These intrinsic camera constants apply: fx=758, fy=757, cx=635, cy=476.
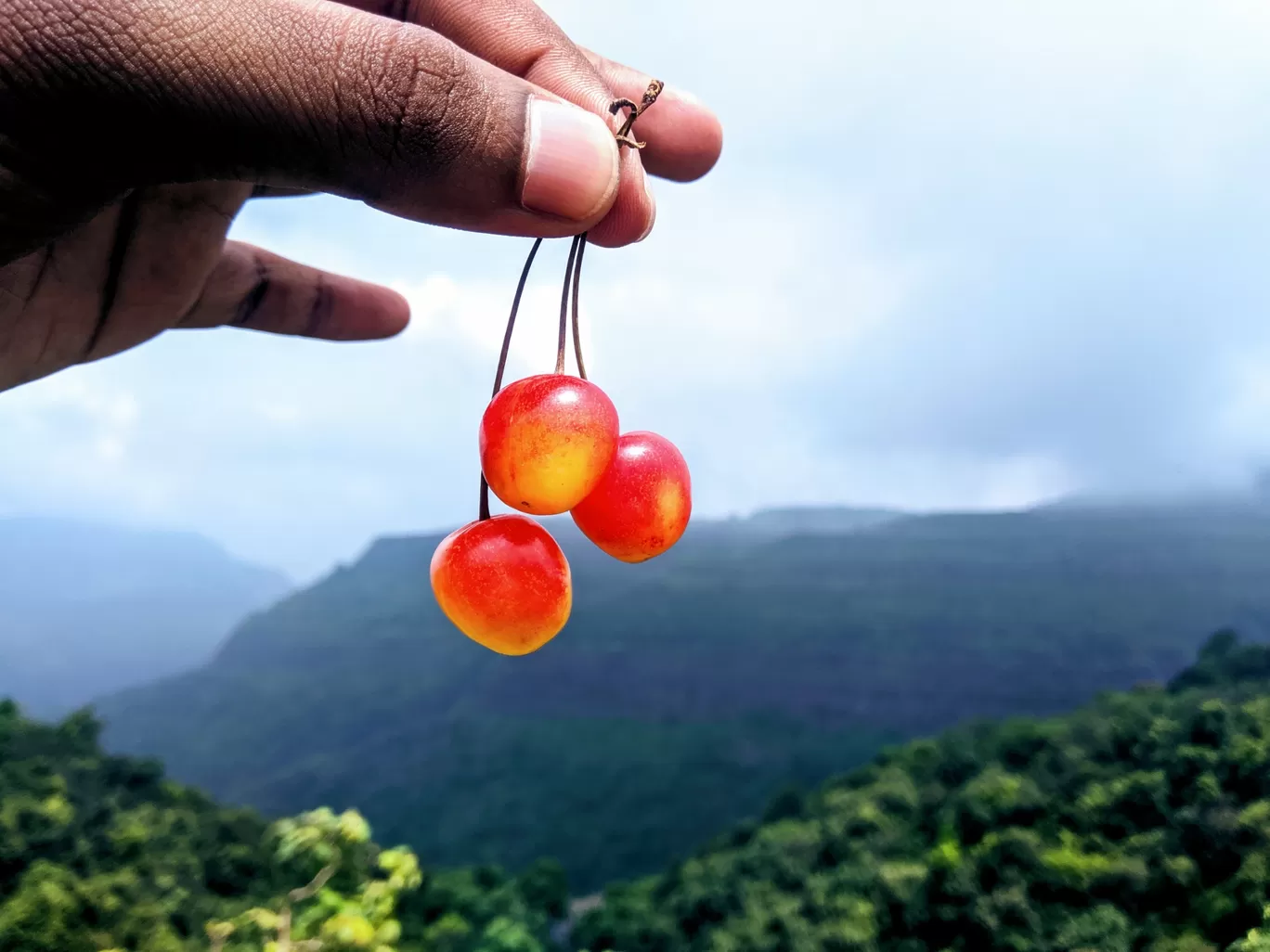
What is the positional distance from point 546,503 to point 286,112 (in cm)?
34

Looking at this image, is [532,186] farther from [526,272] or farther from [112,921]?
[112,921]

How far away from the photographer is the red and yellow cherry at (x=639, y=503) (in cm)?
65

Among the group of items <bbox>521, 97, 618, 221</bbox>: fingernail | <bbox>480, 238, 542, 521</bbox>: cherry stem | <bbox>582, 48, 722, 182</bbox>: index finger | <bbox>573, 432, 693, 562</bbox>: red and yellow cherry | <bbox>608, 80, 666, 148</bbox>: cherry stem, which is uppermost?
<bbox>582, 48, 722, 182</bbox>: index finger

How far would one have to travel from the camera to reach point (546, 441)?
57cm

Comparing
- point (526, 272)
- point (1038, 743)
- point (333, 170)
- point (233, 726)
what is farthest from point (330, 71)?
point (233, 726)

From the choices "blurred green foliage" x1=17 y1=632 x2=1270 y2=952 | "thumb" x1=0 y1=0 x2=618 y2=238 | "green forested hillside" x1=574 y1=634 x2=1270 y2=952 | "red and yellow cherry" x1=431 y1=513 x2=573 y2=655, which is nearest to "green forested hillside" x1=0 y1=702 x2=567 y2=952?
"blurred green foliage" x1=17 y1=632 x2=1270 y2=952

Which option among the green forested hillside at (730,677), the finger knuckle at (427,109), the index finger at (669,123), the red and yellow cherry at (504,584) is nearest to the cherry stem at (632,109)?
the finger knuckle at (427,109)

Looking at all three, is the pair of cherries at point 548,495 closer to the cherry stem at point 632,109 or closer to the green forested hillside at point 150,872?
the cherry stem at point 632,109

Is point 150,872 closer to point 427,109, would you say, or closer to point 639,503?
point 639,503

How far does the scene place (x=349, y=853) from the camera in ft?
10.9

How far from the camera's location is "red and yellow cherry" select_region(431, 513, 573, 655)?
2.02 feet

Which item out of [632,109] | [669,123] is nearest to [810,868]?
[669,123]

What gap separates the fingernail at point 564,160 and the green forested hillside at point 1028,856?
3062 mm

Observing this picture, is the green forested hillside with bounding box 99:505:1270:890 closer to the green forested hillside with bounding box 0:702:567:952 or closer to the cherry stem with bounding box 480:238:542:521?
the green forested hillside with bounding box 0:702:567:952
